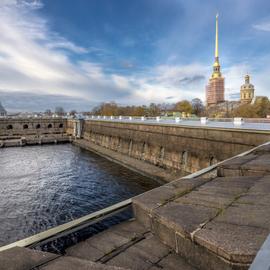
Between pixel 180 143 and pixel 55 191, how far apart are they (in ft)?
36.3

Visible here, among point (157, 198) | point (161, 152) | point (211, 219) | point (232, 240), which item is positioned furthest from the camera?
point (161, 152)

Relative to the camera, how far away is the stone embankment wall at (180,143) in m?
13.9

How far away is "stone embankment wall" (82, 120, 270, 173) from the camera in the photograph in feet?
45.6

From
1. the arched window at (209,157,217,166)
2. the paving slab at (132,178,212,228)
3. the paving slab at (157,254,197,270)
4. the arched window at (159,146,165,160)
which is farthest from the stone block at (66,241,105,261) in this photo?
the arched window at (159,146,165,160)

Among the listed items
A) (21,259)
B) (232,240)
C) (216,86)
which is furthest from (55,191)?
(216,86)

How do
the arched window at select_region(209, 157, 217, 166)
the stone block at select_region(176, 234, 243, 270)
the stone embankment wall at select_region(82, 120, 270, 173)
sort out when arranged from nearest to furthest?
the stone block at select_region(176, 234, 243, 270) → the stone embankment wall at select_region(82, 120, 270, 173) → the arched window at select_region(209, 157, 217, 166)

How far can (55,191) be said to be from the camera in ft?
50.3

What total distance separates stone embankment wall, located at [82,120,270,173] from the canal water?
329 cm

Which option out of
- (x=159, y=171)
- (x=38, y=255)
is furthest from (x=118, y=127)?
(x=38, y=255)

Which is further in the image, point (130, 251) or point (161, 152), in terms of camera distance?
point (161, 152)

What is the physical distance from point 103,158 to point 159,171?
11035 mm

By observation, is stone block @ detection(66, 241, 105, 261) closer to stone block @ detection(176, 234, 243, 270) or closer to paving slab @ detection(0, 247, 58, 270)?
paving slab @ detection(0, 247, 58, 270)

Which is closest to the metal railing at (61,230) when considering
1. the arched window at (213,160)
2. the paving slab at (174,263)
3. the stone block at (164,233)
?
the stone block at (164,233)

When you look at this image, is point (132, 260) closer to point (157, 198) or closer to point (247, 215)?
point (157, 198)
